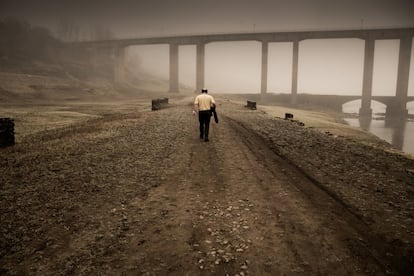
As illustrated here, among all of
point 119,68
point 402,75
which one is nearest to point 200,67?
point 119,68

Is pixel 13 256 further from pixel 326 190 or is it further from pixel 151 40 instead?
pixel 151 40

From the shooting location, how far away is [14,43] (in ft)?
277

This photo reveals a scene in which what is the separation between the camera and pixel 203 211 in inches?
250

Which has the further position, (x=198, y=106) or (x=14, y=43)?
(x=14, y=43)

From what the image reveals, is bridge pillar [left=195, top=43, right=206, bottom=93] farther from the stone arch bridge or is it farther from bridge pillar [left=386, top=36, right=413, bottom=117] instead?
bridge pillar [left=386, top=36, right=413, bottom=117]

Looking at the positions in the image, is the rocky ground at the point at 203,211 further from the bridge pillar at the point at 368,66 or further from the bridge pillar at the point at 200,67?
the bridge pillar at the point at 200,67

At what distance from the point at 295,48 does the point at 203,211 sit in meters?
88.4

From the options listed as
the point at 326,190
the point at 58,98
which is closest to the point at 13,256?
the point at 326,190

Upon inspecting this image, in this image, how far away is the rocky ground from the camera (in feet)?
15.4

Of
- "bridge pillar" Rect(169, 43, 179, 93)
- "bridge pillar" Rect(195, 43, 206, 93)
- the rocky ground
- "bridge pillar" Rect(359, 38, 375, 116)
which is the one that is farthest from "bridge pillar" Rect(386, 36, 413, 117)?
the rocky ground

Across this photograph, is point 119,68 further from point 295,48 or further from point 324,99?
point 324,99

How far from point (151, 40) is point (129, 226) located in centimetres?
10296

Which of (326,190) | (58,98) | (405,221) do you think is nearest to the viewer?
(405,221)

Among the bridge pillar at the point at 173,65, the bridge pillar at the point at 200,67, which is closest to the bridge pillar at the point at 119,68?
the bridge pillar at the point at 173,65
